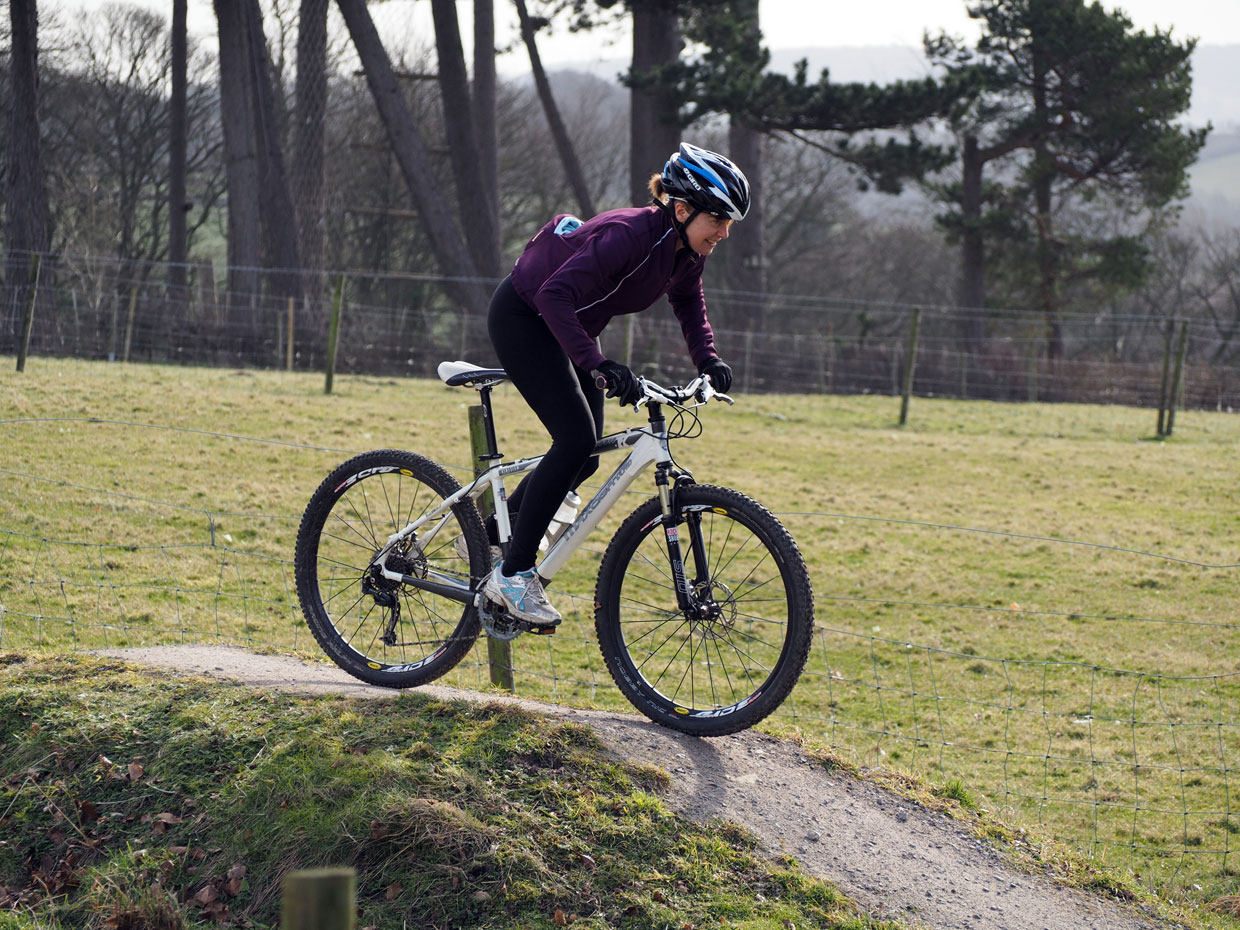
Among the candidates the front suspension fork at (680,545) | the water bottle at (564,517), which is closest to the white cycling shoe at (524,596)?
the water bottle at (564,517)

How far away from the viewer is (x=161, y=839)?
4039 millimetres

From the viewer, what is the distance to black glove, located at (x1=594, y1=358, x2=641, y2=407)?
4172mm

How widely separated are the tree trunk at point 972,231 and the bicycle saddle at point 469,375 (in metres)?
28.7

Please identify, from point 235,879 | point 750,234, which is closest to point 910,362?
point 750,234

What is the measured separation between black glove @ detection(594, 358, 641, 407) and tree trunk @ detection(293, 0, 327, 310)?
22.5m

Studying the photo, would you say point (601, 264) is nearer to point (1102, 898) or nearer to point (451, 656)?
point (451, 656)

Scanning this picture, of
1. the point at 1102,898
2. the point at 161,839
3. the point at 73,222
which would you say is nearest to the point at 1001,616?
the point at 1102,898

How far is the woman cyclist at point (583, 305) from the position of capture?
169 inches

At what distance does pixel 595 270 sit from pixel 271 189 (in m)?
23.4

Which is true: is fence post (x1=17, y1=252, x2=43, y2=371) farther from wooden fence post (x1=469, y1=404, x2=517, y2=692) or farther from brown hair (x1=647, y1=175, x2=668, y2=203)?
brown hair (x1=647, y1=175, x2=668, y2=203)

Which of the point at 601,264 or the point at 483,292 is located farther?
the point at 483,292

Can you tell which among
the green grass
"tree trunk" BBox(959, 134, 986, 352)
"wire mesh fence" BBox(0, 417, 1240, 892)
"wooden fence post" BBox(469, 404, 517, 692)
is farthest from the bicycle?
"tree trunk" BBox(959, 134, 986, 352)

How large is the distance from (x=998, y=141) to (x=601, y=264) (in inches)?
1236

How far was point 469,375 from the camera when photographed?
16.5 feet
